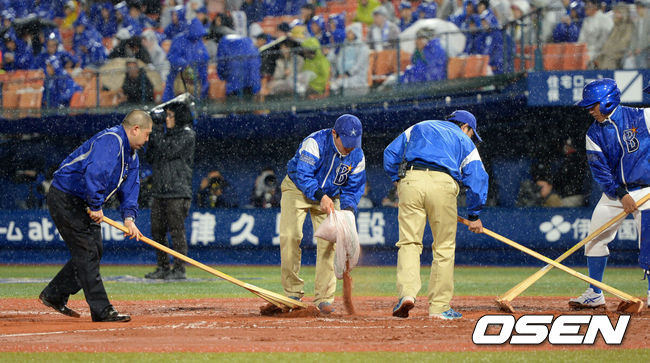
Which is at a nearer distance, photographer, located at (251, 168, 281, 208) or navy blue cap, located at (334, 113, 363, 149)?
navy blue cap, located at (334, 113, 363, 149)

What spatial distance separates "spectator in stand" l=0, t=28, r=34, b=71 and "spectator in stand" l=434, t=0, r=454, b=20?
33.4 ft

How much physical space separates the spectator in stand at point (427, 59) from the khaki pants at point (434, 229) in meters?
9.34

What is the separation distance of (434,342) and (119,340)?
2.32 meters

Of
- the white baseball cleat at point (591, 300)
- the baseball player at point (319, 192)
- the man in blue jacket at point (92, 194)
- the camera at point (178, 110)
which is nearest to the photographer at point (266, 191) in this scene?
the camera at point (178, 110)

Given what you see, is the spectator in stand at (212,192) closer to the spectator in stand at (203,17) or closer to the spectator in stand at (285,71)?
the spectator in stand at (285,71)

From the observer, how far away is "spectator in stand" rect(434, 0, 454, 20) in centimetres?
1928

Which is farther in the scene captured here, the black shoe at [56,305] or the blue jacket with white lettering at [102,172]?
the black shoe at [56,305]

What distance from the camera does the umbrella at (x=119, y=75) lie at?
19.1 meters

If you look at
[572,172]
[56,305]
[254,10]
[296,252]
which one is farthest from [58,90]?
[296,252]

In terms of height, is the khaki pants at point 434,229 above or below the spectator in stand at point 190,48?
below

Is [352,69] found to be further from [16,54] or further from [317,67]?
[16,54]

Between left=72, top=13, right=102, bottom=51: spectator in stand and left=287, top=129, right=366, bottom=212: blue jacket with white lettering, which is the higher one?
left=72, top=13, right=102, bottom=51: spectator in stand

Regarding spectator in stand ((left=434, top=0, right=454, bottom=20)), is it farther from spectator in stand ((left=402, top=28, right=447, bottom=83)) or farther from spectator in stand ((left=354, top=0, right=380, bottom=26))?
spectator in stand ((left=402, top=28, right=447, bottom=83))

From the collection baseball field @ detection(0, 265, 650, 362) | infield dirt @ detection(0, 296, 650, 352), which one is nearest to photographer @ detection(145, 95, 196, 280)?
baseball field @ detection(0, 265, 650, 362)
